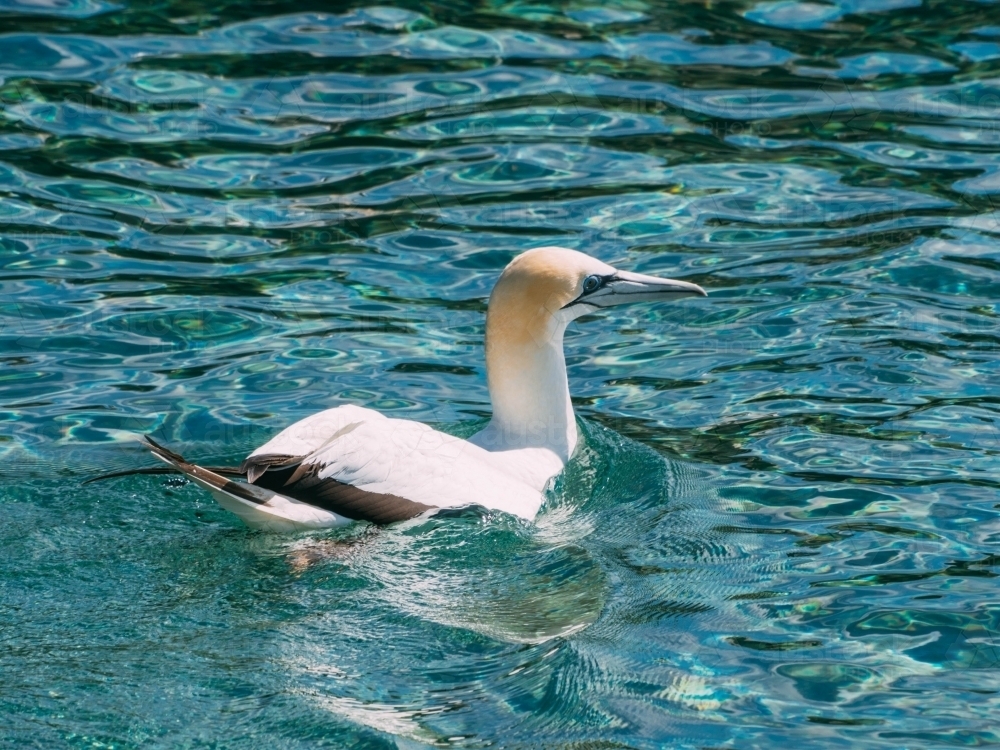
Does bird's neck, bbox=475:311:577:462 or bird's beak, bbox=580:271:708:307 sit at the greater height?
bird's beak, bbox=580:271:708:307

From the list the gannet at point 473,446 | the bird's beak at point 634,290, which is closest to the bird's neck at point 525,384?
the gannet at point 473,446

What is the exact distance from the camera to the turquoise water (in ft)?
16.5

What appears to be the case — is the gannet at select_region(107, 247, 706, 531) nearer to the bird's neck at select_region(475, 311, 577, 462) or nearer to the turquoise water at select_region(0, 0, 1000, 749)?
the bird's neck at select_region(475, 311, 577, 462)

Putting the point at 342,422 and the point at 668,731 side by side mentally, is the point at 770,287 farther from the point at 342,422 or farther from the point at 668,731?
the point at 668,731

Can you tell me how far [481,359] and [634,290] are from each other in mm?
1396

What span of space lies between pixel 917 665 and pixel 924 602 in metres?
0.43

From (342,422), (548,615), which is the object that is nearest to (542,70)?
(342,422)

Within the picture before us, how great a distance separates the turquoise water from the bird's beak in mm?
730

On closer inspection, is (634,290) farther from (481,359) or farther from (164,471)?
(164,471)

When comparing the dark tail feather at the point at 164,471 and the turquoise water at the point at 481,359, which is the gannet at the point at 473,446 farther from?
the turquoise water at the point at 481,359

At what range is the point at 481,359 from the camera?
802 centimetres

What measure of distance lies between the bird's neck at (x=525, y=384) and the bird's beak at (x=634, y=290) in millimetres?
215

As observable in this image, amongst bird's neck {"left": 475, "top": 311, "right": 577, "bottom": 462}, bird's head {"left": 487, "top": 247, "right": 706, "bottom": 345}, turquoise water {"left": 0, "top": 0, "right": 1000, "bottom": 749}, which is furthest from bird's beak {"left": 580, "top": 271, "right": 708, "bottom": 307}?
turquoise water {"left": 0, "top": 0, "right": 1000, "bottom": 749}

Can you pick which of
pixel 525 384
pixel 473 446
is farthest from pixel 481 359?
pixel 473 446
